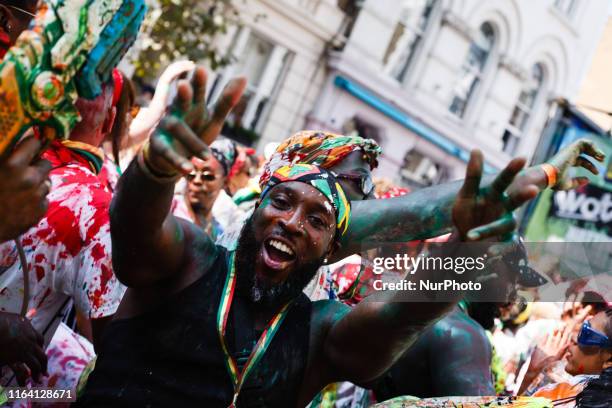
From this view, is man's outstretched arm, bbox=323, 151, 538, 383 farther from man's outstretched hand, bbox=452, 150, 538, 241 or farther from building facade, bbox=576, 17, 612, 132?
building facade, bbox=576, 17, 612, 132

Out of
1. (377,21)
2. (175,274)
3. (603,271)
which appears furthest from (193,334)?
(377,21)

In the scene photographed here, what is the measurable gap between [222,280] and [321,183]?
16.0 inches

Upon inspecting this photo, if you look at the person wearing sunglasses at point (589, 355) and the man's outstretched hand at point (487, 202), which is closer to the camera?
the man's outstretched hand at point (487, 202)

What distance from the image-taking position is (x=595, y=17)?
18.1 metres

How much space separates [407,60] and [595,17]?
6.50m

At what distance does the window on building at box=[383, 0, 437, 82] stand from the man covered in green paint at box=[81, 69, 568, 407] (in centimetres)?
1317

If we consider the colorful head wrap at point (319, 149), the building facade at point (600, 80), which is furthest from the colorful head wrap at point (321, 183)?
the building facade at point (600, 80)

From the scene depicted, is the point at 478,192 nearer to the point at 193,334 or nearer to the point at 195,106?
the point at 195,106

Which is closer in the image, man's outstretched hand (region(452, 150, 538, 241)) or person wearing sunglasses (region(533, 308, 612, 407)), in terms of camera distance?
man's outstretched hand (region(452, 150, 538, 241))

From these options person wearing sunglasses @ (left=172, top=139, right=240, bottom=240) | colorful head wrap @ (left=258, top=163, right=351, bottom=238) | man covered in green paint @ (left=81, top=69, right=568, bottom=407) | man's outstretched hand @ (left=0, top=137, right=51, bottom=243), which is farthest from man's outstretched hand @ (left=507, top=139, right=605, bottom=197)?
person wearing sunglasses @ (left=172, top=139, right=240, bottom=240)

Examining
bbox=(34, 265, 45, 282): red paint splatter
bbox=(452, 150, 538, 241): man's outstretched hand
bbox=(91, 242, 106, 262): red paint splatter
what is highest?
bbox=(452, 150, 538, 241): man's outstretched hand

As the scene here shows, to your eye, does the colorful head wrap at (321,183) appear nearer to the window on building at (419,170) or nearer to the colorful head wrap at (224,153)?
the colorful head wrap at (224,153)

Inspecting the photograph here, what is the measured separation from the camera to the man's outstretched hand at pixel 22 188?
1.24m

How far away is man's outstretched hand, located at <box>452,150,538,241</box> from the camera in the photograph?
4.59 ft
